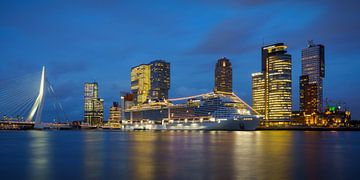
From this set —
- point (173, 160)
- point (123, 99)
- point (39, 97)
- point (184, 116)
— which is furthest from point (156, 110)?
point (173, 160)

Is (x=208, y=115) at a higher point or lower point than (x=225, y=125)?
higher

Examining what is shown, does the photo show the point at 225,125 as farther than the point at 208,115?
No

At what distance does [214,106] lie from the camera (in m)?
106

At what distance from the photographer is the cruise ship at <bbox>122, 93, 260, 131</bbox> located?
105m

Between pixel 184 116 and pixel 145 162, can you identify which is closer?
pixel 145 162

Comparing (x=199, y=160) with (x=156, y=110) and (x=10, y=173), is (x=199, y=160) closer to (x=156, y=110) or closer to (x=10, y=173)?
(x=10, y=173)

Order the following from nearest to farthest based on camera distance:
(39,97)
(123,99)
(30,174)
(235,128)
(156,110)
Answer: (30,174)
(39,97)
(235,128)
(156,110)
(123,99)

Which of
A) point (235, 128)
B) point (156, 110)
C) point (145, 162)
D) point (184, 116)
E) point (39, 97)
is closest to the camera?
point (145, 162)

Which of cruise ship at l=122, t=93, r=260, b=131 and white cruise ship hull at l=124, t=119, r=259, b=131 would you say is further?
white cruise ship hull at l=124, t=119, r=259, b=131

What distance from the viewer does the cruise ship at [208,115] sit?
105 m

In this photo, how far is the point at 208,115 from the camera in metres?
108

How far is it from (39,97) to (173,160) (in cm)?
8051

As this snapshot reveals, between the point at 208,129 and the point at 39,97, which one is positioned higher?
the point at 39,97

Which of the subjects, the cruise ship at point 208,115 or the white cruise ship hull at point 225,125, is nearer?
the cruise ship at point 208,115
